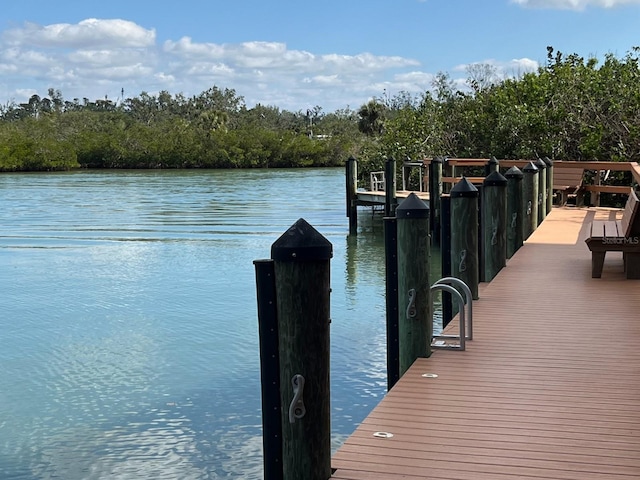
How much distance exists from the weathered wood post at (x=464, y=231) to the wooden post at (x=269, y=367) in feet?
14.5

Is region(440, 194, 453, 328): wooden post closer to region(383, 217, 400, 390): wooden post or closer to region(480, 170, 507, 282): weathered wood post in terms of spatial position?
region(480, 170, 507, 282): weathered wood post

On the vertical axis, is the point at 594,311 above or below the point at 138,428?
above

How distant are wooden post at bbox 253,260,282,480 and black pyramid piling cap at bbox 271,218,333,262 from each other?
114 millimetres

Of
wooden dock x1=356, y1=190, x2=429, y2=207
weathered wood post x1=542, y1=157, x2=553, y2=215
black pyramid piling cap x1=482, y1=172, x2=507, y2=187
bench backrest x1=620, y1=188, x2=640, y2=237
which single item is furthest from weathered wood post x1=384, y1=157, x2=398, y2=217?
bench backrest x1=620, y1=188, x2=640, y2=237

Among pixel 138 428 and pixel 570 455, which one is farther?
pixel 138 428

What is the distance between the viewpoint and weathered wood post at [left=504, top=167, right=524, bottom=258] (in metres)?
12.8

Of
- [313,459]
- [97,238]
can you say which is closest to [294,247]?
[313,459]

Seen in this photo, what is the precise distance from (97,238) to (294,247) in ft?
73.3

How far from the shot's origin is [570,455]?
185 inches

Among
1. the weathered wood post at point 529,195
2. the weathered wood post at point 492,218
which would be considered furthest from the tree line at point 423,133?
the weathered wood post at point 492,218

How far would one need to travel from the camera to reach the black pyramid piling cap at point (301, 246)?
13.7ft

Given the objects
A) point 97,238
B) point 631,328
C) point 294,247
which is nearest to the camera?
point 294,247

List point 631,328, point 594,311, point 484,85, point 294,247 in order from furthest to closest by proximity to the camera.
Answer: point 484,85 < point 594,311 < point 631,328 < point 294,247

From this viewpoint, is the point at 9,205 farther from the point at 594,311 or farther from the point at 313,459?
the point at 313,459
